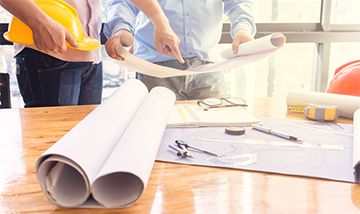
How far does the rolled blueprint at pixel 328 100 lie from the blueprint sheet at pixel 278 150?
0.10m

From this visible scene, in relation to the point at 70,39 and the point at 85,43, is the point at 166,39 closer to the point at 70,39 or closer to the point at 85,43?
the point at 85,43

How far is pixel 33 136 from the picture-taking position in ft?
2.88

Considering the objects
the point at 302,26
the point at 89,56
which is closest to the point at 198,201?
the point at 89,56

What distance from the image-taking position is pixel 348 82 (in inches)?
48.1

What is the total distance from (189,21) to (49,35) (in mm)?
727

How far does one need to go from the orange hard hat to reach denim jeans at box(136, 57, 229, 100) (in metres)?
0.49

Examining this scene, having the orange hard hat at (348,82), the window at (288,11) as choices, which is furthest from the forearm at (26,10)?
the window at (288,11)

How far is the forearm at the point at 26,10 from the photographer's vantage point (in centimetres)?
95

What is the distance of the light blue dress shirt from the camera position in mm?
1553

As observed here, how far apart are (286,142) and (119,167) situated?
1.34 ft

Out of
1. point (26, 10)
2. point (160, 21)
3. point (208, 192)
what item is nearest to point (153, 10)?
point (160, 21)

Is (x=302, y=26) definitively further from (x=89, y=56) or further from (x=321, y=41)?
(x=89, y=56)

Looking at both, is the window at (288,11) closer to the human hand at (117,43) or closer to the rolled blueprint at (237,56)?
the rolled blueprint at (237,56)

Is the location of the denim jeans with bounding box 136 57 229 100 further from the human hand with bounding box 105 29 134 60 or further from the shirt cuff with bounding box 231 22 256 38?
the human hand with bounding box 105 29 134 60
